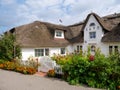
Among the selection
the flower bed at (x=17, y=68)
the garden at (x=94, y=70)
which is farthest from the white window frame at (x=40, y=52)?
the garden at (x=94, y=70)

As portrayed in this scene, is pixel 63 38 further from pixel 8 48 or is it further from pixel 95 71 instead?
pixel 95 71

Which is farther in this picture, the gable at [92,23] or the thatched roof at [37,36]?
the gable at [92,23]

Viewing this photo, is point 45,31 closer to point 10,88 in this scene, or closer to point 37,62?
point 37,62

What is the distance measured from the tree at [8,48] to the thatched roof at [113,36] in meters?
11.7

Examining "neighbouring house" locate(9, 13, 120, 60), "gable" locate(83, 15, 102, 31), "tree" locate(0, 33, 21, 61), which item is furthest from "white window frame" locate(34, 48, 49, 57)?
"gable" locate(83, 15, 102, 31)

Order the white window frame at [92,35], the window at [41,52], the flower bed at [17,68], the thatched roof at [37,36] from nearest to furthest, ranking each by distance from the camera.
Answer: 1. the flower bed at [17,68]
2. the thatched roof at [37,36]
3. the window at [41,52]
4. the white window frame at [92,35]

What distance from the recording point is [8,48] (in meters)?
21.6

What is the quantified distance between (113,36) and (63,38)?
975 cm

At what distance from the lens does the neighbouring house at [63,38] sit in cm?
2492

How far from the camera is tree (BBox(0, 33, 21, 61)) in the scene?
70.7ft

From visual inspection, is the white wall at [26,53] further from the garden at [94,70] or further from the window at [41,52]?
the garden at [94,70]

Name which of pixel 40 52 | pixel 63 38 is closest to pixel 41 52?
pixel 40 52

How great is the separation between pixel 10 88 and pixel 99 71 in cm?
542

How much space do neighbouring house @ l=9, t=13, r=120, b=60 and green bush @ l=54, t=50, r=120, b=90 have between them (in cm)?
1238
